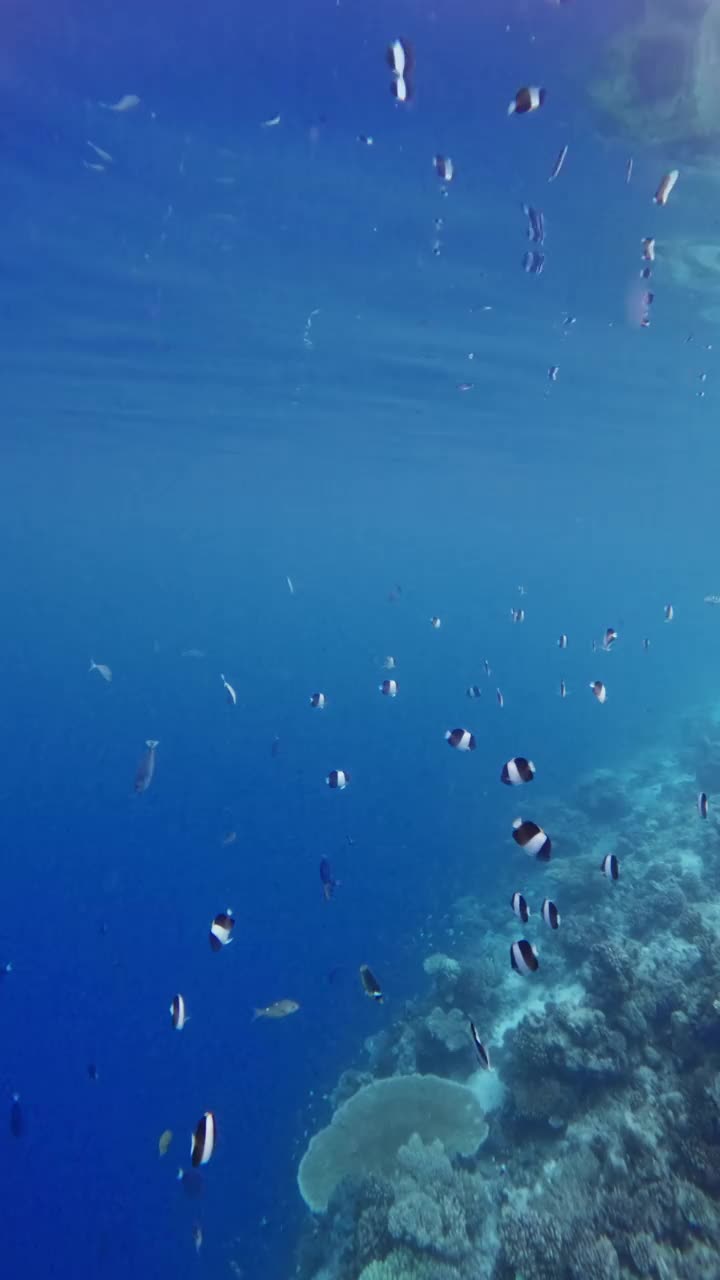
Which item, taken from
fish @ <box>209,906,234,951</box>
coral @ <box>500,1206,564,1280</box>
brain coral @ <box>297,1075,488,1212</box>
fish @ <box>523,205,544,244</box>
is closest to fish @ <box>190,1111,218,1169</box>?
fish @ <box>209,906,234,951</box>

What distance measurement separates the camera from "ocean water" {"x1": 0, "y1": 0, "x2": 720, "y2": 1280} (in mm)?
11062

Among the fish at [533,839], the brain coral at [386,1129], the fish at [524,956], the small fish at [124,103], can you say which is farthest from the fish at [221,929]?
the small fish at [124,103]

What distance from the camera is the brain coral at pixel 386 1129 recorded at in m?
8.66

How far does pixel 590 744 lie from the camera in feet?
117

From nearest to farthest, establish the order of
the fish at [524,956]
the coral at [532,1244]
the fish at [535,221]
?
the fish at [524,956] < the coral at [532,1244] < the fish at [535,221]

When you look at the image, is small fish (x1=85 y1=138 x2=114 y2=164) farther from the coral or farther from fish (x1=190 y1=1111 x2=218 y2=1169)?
the coral

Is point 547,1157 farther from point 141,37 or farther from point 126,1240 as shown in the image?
point 141,37

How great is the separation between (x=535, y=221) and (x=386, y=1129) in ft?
52.4

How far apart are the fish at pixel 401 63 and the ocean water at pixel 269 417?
21.8ft

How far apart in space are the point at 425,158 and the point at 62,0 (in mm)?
6169

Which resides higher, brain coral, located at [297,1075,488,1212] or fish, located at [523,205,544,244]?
fish, located at [523,205,544,244]

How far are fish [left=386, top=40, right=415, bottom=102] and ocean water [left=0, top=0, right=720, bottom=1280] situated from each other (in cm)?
664

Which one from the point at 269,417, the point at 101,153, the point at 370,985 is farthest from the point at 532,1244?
the point at 269,417

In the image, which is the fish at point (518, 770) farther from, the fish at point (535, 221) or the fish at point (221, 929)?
the fish at point (535, 221)
